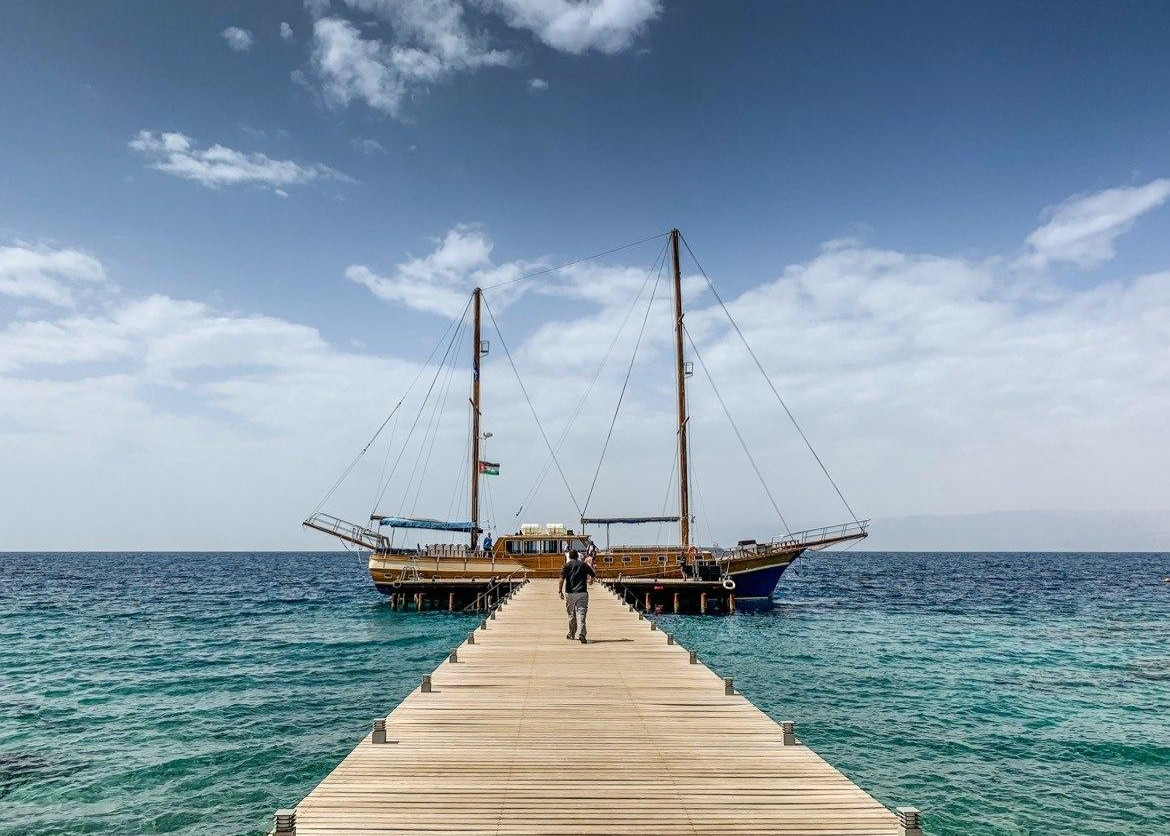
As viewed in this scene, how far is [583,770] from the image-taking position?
7840 millimetres

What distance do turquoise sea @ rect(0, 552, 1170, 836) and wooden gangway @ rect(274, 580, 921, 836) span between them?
481cm

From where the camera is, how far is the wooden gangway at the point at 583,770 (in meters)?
6.45

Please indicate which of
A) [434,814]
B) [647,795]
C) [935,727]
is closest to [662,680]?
[647,795]

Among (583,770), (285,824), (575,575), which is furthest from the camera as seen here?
(575,575)

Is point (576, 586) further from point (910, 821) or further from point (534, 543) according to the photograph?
point (534, 543)

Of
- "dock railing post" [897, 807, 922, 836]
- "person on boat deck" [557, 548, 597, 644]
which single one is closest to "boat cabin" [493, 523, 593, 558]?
"person on boat deck" [557, 548, 597, 644]

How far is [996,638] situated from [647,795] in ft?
116

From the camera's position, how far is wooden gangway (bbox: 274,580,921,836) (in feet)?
21.2

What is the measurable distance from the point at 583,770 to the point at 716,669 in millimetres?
17797

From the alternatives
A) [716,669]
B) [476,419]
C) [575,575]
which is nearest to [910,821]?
[575,575]

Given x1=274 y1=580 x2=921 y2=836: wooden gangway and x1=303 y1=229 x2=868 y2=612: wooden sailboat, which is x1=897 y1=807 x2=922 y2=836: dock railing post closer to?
x1=274 y1=580 x2=921 y2=836: wooden gangway

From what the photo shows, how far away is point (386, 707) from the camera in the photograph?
63.9 ft

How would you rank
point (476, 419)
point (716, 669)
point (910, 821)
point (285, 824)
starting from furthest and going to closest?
point (476, 419) → point (716, 669) → point (910, 821) → point (285, 824)

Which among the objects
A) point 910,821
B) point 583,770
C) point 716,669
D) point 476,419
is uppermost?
point 476,419
